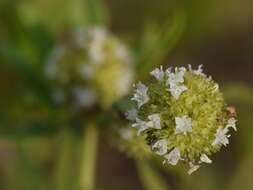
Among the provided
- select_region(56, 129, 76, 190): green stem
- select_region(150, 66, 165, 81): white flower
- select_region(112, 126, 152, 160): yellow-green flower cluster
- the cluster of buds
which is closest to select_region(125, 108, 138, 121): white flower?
the cluster of buds

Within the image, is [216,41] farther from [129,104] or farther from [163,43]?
[129,104]

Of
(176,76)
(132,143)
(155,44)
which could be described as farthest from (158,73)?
(155,44)

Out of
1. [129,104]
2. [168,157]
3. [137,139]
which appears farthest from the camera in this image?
[137,139]

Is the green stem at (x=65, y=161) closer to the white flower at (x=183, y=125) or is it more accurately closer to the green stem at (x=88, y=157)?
the green stem at (x=88, y=157)

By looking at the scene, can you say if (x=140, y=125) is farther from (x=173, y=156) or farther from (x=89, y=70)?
(x=89, y=70)

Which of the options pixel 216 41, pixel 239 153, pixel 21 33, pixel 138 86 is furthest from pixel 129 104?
pixel 216 41

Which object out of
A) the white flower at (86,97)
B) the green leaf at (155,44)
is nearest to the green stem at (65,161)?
the white flower at (86,97)
